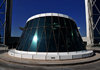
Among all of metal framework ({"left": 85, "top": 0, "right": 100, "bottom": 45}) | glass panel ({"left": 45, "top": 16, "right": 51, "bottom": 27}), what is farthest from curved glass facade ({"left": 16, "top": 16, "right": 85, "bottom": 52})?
metal framework ({"left": 85, "top": 0, "right": 100, "bottom": 45})

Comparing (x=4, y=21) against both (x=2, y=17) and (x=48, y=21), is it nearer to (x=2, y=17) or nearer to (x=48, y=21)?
(x=2, y=17)

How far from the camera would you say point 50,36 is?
1489cm

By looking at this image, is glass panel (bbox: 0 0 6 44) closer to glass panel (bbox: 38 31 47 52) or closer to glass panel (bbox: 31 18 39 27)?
glass panel (bbox: 31 18 39 27)

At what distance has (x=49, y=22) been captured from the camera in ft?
52.9

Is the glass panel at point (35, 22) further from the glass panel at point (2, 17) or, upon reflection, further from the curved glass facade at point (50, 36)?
the glass panel at point (2, 17)

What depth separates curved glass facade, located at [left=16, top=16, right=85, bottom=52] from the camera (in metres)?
14.2

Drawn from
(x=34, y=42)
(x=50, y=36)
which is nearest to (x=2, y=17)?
(x=34, y=42)

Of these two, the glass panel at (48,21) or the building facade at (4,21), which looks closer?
the glass panel at (48,21)

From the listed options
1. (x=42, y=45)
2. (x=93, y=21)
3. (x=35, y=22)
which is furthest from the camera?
(x=93, y=21)

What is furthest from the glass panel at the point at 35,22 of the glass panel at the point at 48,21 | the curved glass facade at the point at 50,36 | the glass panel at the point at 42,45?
the glass panel at the point at 42,45

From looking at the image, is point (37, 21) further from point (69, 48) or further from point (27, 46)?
point (69, 48)

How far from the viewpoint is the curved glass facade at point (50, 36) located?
1417 cm

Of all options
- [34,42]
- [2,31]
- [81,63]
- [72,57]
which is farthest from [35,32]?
[2,31]

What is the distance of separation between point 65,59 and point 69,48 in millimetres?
3056
